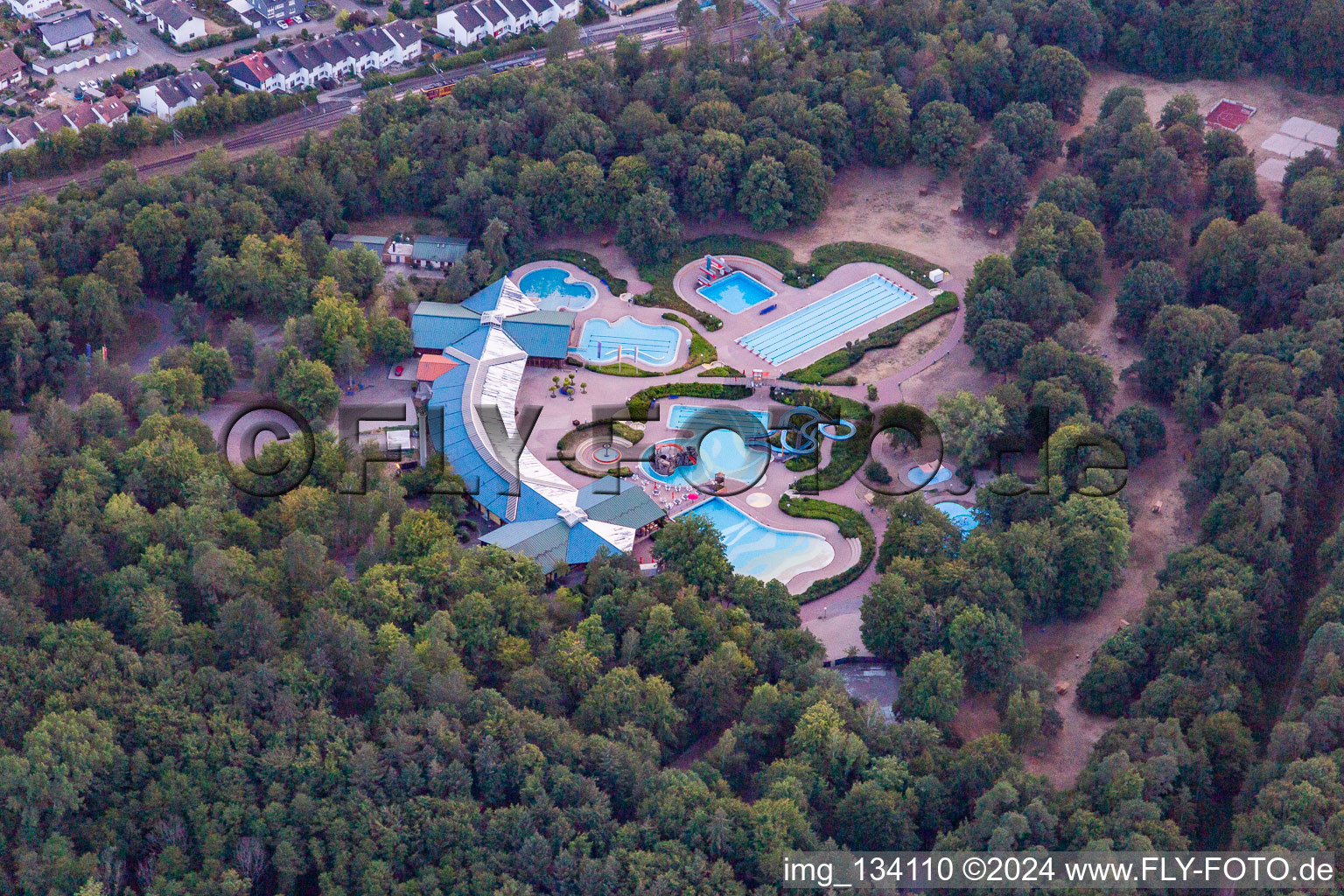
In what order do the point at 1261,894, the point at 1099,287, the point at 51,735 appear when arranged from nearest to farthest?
the point at 1261,894, the point at 51,735, the point at 1099,287

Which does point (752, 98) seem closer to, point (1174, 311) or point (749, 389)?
point (749, 389)

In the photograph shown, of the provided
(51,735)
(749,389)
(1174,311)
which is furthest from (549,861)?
(1174,311)

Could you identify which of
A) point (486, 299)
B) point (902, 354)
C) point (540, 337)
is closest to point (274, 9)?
point (486, 299)

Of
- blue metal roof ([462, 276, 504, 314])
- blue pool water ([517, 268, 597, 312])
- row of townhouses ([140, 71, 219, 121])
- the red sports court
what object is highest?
row of townhouses ([140, 71, 219, 121])

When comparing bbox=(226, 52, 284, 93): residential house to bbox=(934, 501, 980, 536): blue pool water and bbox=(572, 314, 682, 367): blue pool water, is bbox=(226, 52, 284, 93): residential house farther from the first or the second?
bbox=(934, 501, 980, 536): blue pool water

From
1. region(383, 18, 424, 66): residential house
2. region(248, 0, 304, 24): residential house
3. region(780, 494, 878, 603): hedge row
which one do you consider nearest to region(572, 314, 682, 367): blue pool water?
region(780, 494, 878, 603): hedge row
